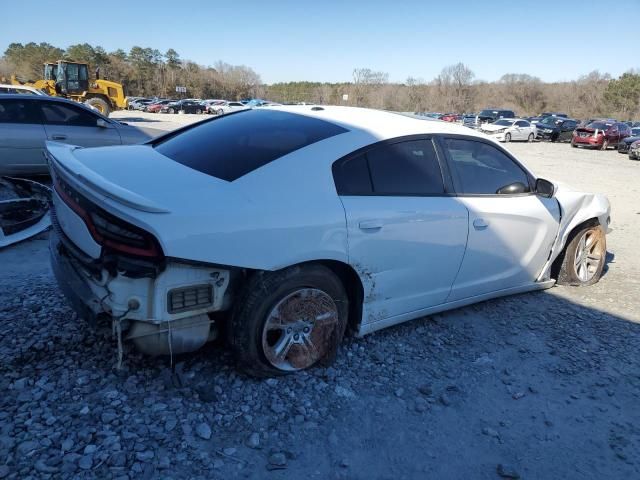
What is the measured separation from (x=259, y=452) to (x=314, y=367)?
0.79 metres

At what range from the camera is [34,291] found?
3.71 m

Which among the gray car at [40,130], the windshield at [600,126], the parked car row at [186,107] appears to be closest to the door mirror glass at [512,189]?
the gray car at [40,130]

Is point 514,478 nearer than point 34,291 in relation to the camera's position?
Yes

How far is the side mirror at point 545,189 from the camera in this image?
393 cm

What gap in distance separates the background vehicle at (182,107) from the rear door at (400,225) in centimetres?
5108

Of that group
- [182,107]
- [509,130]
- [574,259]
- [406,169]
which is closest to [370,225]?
[406,169]

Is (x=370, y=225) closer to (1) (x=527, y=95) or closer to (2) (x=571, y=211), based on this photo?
(2) (x=571, y=211)

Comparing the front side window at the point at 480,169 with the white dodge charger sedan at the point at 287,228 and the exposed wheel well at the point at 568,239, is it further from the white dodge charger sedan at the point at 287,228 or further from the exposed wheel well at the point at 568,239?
the exposed wheel well at the point at 568,239

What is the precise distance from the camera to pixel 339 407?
2.67m

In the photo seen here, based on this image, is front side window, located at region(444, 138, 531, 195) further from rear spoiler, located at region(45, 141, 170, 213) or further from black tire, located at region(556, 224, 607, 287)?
rear spoiler, located at region(45, 141, 170, 213)

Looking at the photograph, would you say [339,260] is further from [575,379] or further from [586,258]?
[586,258]

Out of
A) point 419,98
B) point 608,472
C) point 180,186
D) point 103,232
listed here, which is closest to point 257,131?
point 180,186

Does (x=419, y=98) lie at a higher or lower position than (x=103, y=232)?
higher

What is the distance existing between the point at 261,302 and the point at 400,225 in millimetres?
1017
